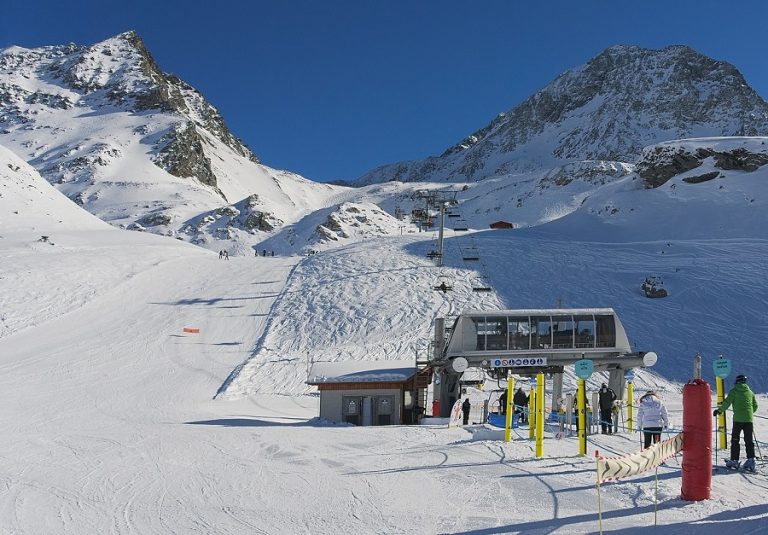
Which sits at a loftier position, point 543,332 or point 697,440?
point 543,332

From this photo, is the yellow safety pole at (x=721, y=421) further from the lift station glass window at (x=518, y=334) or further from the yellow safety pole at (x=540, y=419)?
the lift station glass window at (x=518, y=334)

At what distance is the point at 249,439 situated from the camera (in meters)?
15.0

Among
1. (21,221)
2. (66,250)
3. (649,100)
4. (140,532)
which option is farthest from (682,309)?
(649,100)

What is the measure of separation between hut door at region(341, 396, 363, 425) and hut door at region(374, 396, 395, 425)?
0.68 m

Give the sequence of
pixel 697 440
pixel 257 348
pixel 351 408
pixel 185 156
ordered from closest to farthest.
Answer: pixel 697 440 → pixel 351 408 → pixel 257 348 → pixel 185 156

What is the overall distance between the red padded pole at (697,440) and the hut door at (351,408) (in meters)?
14.7

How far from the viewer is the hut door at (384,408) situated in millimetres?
22422

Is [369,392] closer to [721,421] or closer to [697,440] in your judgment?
[721,421]

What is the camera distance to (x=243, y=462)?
1220cm

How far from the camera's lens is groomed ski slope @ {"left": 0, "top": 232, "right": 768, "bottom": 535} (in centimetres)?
820

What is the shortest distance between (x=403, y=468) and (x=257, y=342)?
2411 cm

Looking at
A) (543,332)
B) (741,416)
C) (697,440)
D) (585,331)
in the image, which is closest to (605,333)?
(585,331)

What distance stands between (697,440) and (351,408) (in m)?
15.0

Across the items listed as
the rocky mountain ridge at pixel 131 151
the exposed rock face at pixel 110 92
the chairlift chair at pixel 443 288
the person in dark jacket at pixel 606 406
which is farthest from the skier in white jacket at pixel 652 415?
the exposed rock face at pixel 110 92
